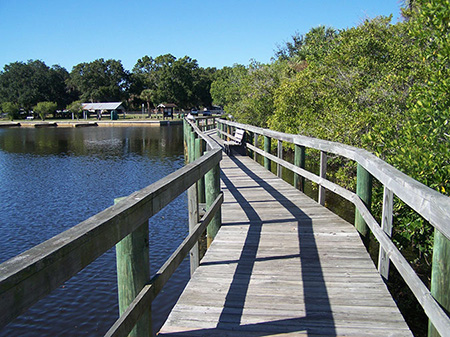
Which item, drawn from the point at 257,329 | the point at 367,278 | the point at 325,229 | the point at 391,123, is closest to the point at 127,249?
the point at 257,329

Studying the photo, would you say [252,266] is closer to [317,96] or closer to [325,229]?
[325,229]

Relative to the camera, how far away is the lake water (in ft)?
23.2

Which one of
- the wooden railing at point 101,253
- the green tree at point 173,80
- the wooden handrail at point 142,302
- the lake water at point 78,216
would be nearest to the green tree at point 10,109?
the green tree at point 173,80

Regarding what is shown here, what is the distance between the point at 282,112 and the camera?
14648 mm

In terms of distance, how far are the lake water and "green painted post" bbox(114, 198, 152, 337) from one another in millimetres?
4649

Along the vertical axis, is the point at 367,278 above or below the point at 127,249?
below

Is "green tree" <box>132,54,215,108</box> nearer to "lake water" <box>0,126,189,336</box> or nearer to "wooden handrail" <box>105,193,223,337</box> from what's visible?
"lake water" <box>0,126,189,336</box>

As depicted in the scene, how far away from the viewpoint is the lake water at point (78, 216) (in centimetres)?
709

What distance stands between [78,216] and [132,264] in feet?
37.7

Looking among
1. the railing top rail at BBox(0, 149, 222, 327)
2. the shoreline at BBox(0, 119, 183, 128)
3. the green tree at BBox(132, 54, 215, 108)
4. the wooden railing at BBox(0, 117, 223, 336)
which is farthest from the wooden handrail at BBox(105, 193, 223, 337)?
the green tree at BBox(132, 54, 215, 108)

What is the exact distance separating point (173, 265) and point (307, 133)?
1014 centimetres

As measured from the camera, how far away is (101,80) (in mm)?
104000

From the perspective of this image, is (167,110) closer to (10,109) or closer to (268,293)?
(10,109)

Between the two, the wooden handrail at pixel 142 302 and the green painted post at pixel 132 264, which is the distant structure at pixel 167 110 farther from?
the green painted post at pixel 132 264
